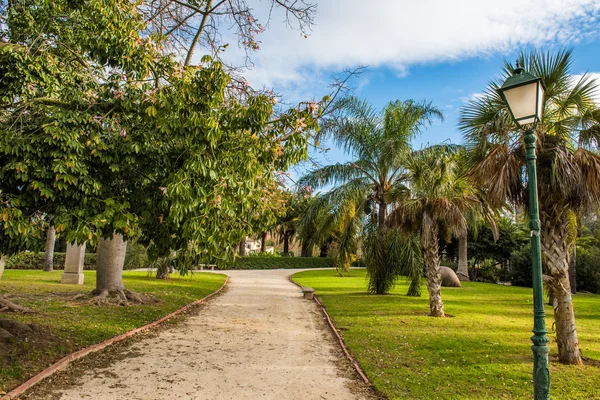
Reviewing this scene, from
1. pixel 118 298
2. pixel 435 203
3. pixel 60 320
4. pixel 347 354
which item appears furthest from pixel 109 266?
pixel 435 203

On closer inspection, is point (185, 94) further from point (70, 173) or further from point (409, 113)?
point (409, 113)

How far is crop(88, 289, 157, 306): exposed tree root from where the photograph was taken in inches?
484

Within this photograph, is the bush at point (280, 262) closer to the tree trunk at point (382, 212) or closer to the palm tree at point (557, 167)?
the tree trunk at point (382, 212)

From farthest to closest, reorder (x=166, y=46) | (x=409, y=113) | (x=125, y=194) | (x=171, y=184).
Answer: (x=409, y=113)
(x=166, y=46)
(x=125, y=194)
(x=171, y=184)

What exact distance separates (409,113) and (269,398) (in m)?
13.9

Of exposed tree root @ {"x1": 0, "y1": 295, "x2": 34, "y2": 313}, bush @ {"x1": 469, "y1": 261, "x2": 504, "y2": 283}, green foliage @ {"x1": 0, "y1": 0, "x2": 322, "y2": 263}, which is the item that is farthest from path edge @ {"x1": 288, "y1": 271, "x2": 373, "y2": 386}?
bush @ {"x1": 469, "y1": 261, "x2": 504, "y2": 283}

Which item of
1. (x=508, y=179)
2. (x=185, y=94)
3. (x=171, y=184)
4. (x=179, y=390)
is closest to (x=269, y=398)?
(x=179, y=390)

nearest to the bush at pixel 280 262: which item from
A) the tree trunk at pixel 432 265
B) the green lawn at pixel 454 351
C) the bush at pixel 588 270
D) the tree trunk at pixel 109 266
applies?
the bush at pixel 588 270

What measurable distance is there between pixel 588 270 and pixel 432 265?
20318mm

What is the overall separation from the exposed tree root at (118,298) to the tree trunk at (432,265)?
315 inches

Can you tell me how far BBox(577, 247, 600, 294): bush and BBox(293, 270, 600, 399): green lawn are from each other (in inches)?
586

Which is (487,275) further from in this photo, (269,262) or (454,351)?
(454,351)

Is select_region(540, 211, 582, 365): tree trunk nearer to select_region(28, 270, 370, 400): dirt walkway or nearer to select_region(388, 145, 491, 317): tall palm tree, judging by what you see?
select_region(28, 270, 370, 400): dirt walkway

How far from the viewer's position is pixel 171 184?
502cm
